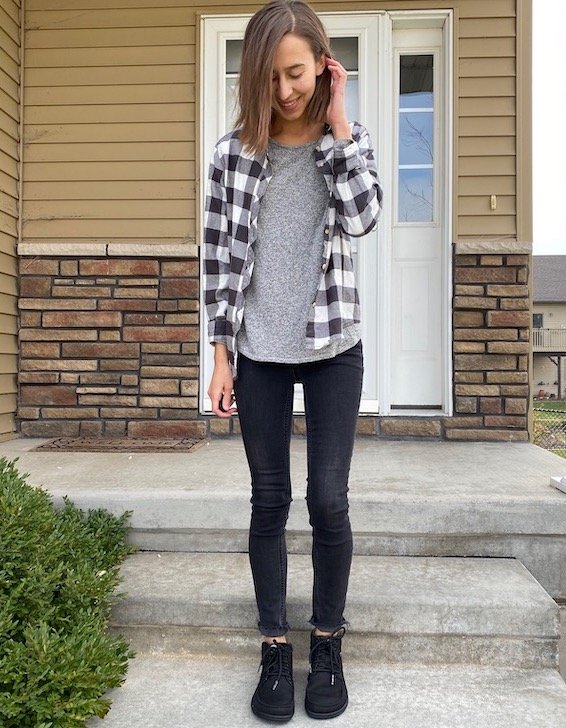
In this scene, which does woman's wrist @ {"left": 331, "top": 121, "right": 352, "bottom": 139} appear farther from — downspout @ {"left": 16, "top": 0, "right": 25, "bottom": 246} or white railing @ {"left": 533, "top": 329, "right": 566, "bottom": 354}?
white railing @ {"left": 533, "top": 329, "right": 566, "bottom": 354}

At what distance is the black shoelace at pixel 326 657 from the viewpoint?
4.76 feet

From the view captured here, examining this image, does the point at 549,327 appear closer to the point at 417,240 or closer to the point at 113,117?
the point at 417,240

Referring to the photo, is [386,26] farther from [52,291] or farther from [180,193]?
[52,291]

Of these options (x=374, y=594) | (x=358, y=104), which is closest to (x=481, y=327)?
(x=358, y=104)

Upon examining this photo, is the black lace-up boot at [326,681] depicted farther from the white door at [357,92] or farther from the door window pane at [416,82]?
the door window pane at [416,82]

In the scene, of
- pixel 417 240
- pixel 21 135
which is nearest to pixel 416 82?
pixel 417 240

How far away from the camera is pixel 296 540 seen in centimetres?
207

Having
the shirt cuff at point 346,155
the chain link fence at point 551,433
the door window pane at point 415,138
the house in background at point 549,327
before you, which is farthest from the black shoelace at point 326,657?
the house in background at point 549,327

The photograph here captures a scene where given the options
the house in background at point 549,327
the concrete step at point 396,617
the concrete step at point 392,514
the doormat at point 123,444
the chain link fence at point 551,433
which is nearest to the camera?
the concrete step at point 396,617

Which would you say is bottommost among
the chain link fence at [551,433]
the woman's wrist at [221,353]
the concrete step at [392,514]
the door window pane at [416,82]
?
the chain link fence at [551,433]

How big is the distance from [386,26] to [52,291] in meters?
2.26

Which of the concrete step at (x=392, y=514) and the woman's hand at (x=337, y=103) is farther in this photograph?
the concrete step at (x=392, y=514)

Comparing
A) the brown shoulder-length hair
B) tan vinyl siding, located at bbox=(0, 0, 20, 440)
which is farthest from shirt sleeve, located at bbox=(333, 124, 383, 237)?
tan vinyl siding, located at bbox=(0, 0, 20, 440)

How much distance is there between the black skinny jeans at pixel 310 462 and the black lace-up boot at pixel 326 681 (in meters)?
0.04
